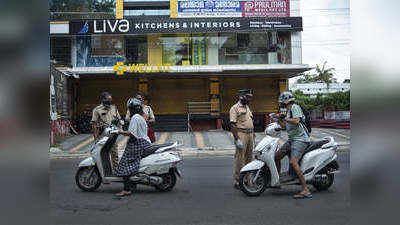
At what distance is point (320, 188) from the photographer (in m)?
5.82

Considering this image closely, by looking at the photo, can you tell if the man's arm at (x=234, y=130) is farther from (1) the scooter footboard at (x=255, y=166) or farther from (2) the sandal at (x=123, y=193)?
(2) the sandal at (x=123, y=193)

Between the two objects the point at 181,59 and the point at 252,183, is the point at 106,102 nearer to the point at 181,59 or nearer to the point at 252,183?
the point at 252,183

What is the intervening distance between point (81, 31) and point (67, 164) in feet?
35.0

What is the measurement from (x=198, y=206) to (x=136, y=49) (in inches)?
605

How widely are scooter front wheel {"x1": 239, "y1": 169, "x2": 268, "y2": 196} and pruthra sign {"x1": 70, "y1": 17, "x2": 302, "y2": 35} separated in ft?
45.1

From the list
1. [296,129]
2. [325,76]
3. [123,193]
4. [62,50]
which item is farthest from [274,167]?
[325,76]

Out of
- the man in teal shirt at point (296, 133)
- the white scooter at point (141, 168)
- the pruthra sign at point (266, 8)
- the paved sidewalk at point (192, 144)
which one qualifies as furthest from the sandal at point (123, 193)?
the pruthra sign at point (266, 8)

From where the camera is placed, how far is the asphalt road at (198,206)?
4328 mm

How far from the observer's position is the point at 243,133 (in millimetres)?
6336

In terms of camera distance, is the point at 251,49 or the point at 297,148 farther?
the point at 251,49

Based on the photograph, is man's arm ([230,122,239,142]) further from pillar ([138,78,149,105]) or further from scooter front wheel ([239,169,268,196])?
pillar ([138,78,149,105])

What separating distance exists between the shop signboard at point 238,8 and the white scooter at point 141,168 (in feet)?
47.1
